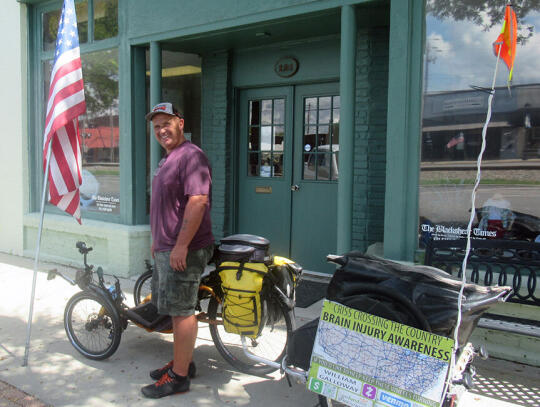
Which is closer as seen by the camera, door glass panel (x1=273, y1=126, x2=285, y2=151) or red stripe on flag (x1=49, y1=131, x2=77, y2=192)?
red stripe on flag (x1=49, y1=131, x2=77, y2=192)

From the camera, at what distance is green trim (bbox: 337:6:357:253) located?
16.1 feet

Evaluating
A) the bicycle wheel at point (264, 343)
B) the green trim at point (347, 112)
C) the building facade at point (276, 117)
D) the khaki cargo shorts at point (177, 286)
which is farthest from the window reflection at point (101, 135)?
the khaki cargo shorts at point (177, 286)

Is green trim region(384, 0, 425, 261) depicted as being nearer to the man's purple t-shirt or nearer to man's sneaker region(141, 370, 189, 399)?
the man's purple t-shirt

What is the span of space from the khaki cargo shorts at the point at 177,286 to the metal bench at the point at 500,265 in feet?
6.51

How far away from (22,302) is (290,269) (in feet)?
12.0

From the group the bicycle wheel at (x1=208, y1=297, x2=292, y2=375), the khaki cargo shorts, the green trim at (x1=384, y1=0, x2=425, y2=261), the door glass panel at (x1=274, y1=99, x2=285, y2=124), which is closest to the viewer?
the khaki cargo shorts

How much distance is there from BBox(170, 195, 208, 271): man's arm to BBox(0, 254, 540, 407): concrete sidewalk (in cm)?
99

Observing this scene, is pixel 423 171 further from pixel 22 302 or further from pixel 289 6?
pixel 22 302

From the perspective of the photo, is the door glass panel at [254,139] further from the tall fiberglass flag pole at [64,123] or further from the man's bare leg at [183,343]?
the man's bare leg at [183,343]

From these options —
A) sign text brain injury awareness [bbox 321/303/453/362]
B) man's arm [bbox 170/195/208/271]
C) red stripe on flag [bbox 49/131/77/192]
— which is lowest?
sign text brain injury awareness [bbox 321/303/453/362]

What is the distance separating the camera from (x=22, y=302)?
581 centimetres

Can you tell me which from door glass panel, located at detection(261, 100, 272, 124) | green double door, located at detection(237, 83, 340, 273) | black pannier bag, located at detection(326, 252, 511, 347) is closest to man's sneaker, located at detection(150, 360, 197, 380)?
black pannier bag, located at detection(326, 252, 511, 347)

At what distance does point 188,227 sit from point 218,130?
3.87 meters

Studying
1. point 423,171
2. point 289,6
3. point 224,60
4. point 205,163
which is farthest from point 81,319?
point 224,60
